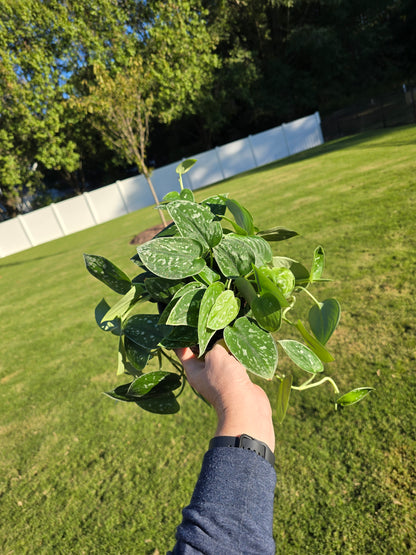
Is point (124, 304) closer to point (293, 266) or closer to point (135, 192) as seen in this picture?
point (293, 266)

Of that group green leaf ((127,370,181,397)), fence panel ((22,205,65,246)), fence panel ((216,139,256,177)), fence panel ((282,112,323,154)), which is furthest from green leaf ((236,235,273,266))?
fence panel ((282,112,323,154))

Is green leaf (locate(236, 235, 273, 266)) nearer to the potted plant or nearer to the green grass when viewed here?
the potted plant

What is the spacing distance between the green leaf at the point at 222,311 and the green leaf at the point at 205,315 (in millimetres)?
11

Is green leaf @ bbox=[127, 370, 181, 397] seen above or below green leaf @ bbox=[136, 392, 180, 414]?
above

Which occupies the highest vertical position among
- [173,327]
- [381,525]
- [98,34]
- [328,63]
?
[98,34]

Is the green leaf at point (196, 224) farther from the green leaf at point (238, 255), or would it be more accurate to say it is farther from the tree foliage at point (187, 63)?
the tree foliage at point (187, 63)

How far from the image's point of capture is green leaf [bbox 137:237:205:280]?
67 centimetres

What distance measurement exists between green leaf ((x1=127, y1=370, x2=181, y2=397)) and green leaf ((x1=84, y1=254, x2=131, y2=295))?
0.22 metres

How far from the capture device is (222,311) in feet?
2.24

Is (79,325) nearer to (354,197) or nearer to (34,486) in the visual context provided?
(34,486)

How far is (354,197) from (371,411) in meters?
4.33

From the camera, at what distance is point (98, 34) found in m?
17.1

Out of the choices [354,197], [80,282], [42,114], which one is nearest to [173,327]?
[354,197]

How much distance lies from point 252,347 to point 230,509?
1.08 feet
